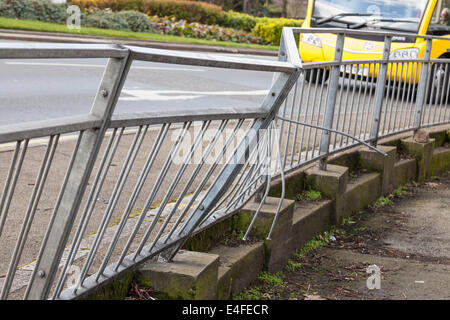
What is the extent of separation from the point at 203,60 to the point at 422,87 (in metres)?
5.81

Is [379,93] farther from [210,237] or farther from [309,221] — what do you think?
[210,237]

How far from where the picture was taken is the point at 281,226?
15.6 ft

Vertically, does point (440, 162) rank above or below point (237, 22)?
below

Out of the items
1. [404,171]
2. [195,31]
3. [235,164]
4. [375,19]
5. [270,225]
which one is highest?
[375,19]

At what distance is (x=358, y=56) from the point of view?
1200cm

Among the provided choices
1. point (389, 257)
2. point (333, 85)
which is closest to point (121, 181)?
point (333, 85)

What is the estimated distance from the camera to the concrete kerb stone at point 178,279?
10.9 ft

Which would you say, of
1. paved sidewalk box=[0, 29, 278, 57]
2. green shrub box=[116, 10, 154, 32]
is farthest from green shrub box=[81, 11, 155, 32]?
paved sidewalk box=[0, 29, 278, 57]

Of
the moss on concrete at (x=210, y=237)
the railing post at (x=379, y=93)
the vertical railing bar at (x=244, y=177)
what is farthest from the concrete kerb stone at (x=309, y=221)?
the railing post at (x=379, y=93)

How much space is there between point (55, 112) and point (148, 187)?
3.53 metres
